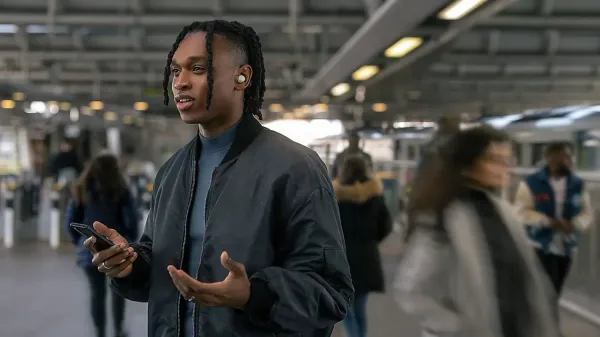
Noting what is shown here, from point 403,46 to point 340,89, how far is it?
89.2 inches

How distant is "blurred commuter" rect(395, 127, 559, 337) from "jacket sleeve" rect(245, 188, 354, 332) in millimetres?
889

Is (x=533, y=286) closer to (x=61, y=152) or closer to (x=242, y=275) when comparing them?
(x=242, y=275)

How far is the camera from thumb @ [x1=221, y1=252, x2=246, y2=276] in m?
1.01

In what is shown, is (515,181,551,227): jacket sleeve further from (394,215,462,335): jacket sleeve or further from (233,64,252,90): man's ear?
(233,64,252,90): man's ear

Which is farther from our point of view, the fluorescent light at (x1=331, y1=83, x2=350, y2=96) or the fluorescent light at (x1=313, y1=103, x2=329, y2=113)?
the fluorescent light at (x1=313, y1=103, x2=329, y2=113)

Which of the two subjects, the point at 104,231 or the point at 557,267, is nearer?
the point at 104,231

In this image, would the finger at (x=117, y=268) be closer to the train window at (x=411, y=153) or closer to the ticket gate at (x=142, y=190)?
the train window at (x=411, y=153)

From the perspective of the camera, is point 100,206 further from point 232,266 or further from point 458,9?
point 232,266

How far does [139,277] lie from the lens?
1.32 metres

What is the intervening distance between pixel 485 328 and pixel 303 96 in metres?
5.40

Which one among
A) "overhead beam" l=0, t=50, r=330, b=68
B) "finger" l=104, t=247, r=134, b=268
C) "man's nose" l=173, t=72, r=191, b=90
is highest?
"overhead beam" l=0, t=50, r=330, b=68

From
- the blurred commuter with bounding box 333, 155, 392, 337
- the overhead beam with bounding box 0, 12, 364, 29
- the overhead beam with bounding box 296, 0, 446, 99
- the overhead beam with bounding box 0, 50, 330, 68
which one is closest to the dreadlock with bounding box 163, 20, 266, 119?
the overhead beam with bounding box 296, 0, 446, 99

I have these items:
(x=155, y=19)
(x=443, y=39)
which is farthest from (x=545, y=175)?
(x=155, y=19)

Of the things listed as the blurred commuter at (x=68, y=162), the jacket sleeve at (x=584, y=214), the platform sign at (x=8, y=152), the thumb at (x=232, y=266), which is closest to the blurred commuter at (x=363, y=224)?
the jacket sleeve at (x=584, y=214)
